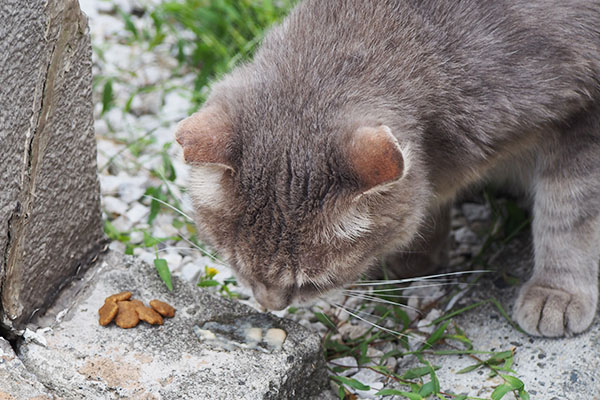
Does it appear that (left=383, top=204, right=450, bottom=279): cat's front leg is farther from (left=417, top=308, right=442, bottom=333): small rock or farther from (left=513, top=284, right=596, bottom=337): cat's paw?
(left=513, top=284, right=596, bottom=337): cat's paw

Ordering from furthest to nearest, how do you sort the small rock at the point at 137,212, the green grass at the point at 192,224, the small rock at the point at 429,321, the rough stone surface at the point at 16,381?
the small rock at the point at 137,212
the small rock at the point at 429,321
the green grass at the point at 192,224
the rough stone surface at the point at 16,381

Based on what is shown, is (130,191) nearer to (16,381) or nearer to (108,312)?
(108,312)

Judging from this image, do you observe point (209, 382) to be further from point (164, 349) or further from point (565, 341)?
point (565, 341)

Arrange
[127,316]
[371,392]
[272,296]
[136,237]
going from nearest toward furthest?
[272,296] < [127,316] < [371,392] < [136,237]

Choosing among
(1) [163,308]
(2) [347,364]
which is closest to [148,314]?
(1) [163,308]

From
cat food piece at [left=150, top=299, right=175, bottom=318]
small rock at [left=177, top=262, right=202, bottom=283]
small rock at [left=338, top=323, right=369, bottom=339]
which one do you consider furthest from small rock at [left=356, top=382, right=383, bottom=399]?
small rock at [left=177, top=262, right=202, bottom=283]

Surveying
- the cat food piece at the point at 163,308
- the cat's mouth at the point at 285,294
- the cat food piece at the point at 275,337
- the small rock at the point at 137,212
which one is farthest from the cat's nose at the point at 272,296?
the small rock at the point at 137,212

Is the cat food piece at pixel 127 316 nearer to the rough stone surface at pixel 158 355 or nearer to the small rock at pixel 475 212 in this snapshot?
the rough stone surface at pixel 158 355
